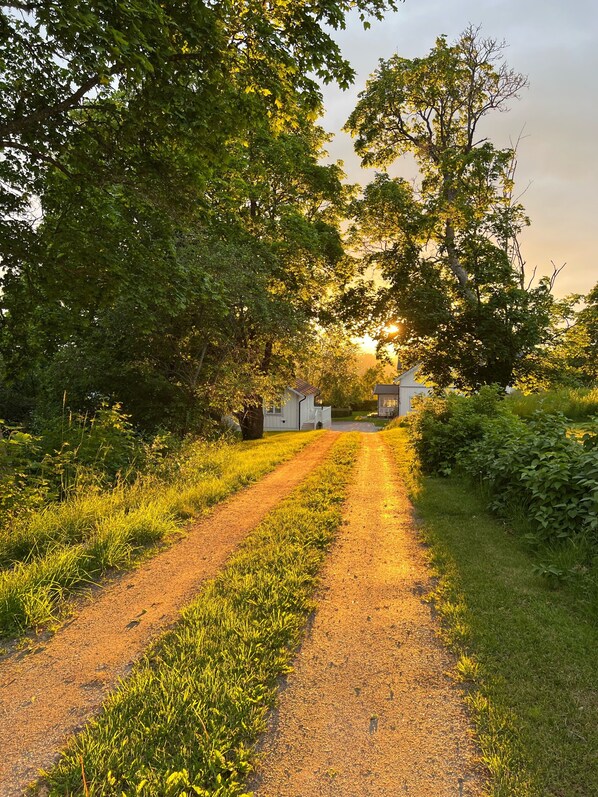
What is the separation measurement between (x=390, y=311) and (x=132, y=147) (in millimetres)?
12684

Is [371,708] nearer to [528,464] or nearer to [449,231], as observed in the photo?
[528,464]

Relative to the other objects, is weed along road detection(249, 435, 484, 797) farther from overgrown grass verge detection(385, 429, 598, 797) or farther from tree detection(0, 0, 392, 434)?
tree detection(0, 0, 392, 434)

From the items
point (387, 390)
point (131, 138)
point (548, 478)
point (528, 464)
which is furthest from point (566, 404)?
point (387, 390)

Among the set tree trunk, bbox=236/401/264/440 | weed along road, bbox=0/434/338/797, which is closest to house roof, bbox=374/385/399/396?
tree trunk, bbox=236/401/264/440

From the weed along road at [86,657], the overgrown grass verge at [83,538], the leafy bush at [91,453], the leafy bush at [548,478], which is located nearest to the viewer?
the weed along road at [86,657]

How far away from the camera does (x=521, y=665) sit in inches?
112

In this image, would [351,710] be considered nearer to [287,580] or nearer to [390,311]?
[287,580]

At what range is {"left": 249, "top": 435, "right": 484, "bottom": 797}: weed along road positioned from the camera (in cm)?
204

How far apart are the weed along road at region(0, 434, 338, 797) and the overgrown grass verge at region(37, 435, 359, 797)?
6.7 inches

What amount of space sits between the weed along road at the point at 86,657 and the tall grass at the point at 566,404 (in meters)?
9.65

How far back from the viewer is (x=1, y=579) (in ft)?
12.7

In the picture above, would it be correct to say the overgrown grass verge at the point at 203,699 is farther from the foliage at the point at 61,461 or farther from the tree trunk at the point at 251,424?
the tree trunk at the point at 251,424

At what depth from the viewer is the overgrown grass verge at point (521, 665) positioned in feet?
6.75

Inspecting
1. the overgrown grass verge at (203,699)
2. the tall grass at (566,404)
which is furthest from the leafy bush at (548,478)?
the tall grass at (566,404)
